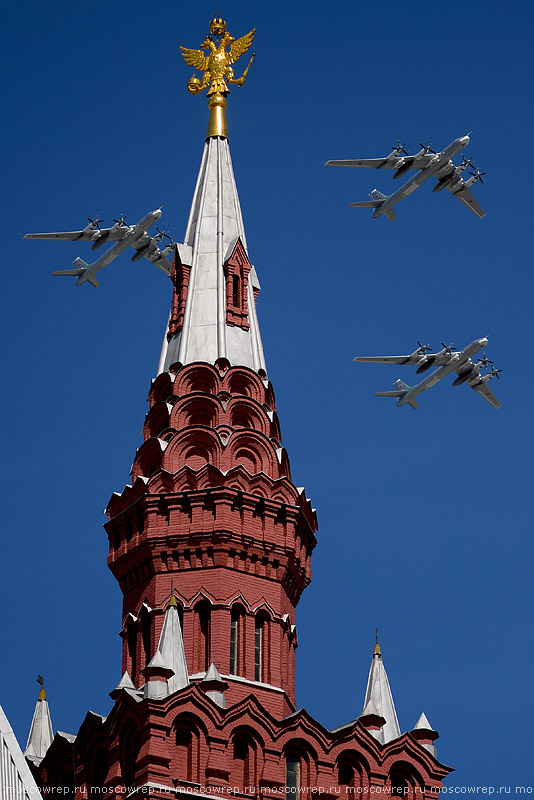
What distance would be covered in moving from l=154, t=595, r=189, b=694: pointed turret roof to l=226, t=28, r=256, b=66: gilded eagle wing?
33113 millimetres

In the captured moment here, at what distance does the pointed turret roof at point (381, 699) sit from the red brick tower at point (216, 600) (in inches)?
3.1

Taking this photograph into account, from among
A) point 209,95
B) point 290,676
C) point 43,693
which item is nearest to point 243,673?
point 290,676

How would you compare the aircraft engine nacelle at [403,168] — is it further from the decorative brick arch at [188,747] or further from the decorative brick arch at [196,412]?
the decorative brick arch at [188,747]

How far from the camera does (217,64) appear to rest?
4316 inches

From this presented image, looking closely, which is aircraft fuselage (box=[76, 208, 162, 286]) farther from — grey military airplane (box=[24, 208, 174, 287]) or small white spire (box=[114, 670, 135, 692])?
small white spire (box=[114, 670, 135, 692])

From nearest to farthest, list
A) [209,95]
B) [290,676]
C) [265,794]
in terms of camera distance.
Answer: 1. [265,794]
2. [290,676]
3. [209,95]

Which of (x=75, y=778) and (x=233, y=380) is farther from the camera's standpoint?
(x=233, y=380)

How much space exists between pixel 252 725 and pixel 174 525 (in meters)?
10.5

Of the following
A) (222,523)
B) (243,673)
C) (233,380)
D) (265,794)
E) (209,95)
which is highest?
(209,95)

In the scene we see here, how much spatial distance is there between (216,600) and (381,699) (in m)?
7.77

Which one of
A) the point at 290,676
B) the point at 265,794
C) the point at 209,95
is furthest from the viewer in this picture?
the point at 209,95

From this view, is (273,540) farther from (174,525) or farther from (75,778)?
(75,778)

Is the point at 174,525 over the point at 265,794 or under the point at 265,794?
over

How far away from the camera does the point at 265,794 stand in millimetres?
85438
